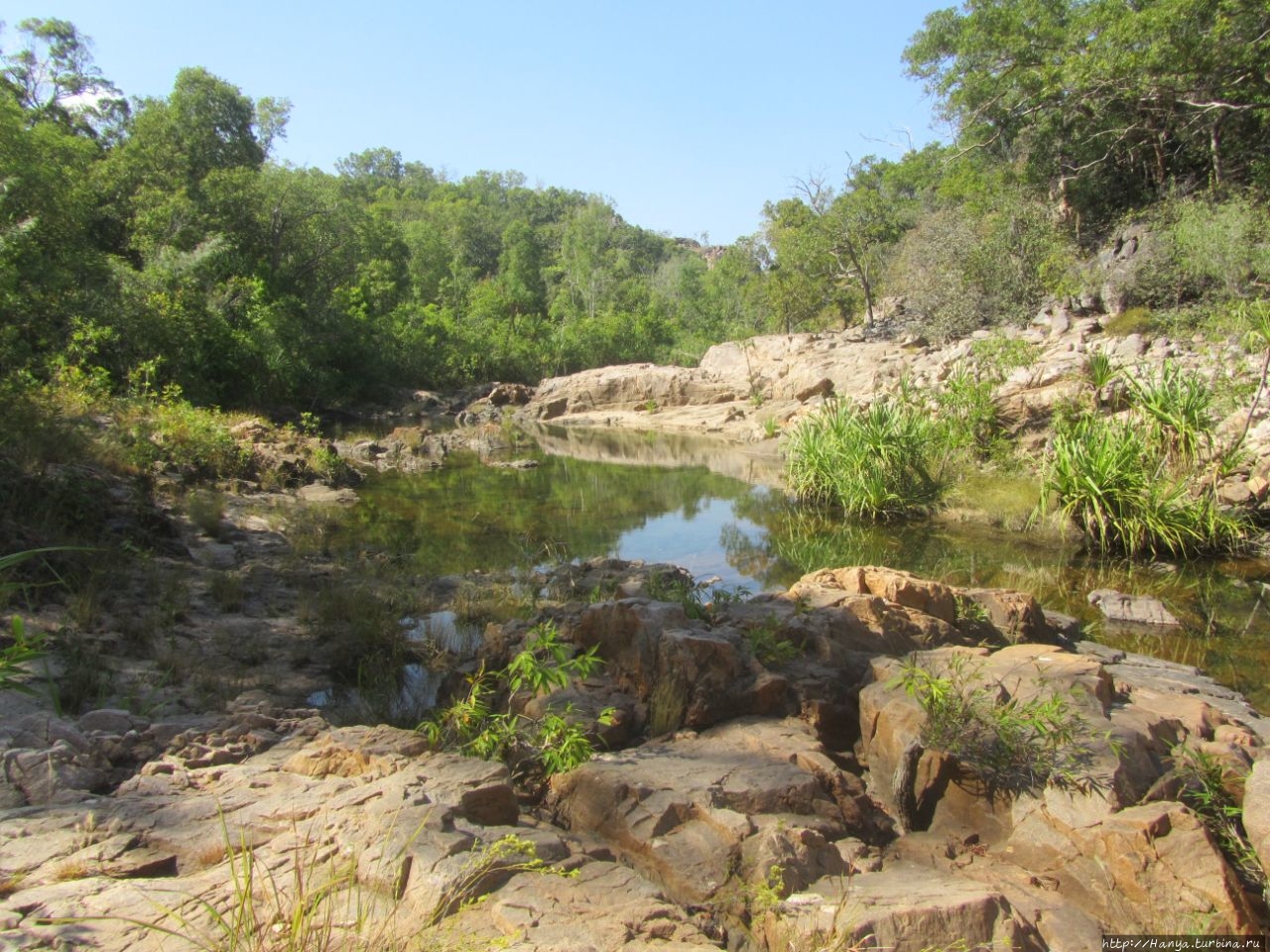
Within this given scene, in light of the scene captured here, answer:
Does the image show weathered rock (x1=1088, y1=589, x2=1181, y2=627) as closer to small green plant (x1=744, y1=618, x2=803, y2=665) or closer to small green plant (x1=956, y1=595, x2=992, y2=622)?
small green plant (x1=956, y1=595, x2=992, y2=622)

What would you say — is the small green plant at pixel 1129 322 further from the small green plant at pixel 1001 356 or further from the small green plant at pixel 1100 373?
the small green plant at pixel 1100 373

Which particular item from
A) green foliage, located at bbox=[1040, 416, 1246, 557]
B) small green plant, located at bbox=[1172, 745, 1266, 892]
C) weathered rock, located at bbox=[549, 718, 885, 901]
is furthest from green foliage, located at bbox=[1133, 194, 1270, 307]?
weathered rock, located at bbox=[549, 718, 885, 901]

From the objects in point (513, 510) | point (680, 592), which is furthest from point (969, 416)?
point (680, 592)

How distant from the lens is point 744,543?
11141mm

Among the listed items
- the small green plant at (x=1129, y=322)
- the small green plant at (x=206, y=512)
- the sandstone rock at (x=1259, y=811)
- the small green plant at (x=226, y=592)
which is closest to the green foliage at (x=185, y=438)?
the small green plant at (x=206, y=512)

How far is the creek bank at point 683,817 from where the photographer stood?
2357 mm

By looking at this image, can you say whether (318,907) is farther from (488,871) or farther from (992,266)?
(992,266)

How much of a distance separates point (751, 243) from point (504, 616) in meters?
37.9

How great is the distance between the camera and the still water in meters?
7.42

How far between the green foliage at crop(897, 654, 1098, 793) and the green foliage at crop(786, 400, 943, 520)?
25.1ft

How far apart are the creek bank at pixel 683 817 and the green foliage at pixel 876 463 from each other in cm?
665

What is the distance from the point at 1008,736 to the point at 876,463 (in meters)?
8.16

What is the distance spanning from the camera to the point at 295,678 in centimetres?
580

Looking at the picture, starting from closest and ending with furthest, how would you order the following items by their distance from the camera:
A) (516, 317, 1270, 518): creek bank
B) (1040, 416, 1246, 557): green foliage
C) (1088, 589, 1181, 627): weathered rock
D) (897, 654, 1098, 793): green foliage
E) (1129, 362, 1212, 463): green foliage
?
(897, 654, 1098, 793): green foliage
(1088, 589, 1181, 627): weathered rock
(1040, 416, 1246, 557): green foliage
(1129, 362, 1212, 463): green foliage
(516, 317, 1270, 518): creek bank
